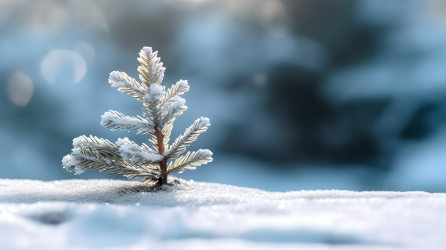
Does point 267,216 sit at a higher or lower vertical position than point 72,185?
lower

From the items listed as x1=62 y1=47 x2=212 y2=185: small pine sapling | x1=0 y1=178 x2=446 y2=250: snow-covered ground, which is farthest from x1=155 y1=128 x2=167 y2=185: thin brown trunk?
x1=0 y1=178 x2=446 y2=250: snow-covered ground

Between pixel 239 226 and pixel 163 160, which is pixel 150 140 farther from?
pixel 239 226

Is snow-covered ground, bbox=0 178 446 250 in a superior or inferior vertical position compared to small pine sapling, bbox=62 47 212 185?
inferior

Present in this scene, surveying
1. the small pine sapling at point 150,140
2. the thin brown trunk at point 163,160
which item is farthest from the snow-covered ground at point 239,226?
the thin brown trunk at point 163,160

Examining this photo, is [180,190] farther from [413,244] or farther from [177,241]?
[413,244]

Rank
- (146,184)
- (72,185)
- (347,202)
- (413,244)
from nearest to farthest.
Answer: (413,244) < (347,202) < (146,184) < (72,185)

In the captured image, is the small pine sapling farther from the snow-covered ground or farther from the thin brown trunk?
the snow-covered ground

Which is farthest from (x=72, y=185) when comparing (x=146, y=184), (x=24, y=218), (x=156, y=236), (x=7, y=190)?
(x=156, y=236)

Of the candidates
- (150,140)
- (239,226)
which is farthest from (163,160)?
(239,226)
